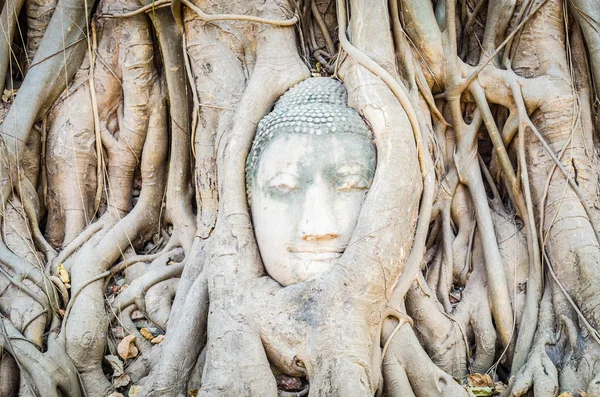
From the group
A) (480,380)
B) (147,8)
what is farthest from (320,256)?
(147,8)

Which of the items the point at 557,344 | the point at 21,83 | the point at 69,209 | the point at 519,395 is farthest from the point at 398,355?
the point at 21,83

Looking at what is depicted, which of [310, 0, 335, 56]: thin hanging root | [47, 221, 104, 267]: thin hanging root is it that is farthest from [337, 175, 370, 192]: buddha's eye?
[47, 221, 104, 267]: thin hanging root

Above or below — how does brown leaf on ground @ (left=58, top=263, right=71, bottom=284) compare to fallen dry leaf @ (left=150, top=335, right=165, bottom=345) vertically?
above

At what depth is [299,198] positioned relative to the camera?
3057mm

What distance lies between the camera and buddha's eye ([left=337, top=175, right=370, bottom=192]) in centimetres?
306

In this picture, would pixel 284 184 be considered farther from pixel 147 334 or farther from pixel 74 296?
pixel 74 296

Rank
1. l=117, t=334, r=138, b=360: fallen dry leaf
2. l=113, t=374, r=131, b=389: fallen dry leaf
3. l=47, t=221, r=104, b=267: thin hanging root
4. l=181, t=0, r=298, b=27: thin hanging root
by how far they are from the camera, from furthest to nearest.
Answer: l=47, t=221, r=104, b=267: thin hanging root < l=181, t=0, r=298, b=27: thin hanging root < l=117, t=334, r=138, b=360: fallen dry leaf < l=113, t=374, r=131, b=389: fallen dry leaf

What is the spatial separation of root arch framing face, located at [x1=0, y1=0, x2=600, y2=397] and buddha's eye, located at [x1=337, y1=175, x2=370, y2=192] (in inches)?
1.0

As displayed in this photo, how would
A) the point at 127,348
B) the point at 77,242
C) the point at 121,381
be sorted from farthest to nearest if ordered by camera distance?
1. the point at 77,242
2. the point at 127,348
3. the point at 121,381

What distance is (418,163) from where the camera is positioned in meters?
3.19

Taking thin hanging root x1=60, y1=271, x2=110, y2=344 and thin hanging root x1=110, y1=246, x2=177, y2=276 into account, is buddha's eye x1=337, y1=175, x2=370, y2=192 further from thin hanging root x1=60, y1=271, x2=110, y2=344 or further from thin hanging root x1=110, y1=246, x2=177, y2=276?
thin hanging root x1=60, y1=271, x2=110, y2=344

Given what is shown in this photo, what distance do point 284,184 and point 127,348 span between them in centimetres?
109

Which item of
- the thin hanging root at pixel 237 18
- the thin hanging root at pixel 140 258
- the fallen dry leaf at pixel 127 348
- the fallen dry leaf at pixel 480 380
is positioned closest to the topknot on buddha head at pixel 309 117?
the thin hanging root at pixel 237 18

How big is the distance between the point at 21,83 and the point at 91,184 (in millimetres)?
703
